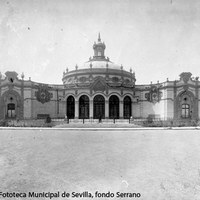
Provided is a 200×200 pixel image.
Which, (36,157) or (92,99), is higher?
(92,99)

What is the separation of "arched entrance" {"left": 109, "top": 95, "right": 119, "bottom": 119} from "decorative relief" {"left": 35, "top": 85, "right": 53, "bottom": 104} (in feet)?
43.6

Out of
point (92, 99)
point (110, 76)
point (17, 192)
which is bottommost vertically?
point (17, 192)

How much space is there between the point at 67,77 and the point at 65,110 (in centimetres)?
1003

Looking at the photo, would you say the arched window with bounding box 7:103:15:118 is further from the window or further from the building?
the window

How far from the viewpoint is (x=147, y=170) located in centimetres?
760

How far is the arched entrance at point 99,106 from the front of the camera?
4009 centimetres

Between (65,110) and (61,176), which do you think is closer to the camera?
(61,176)

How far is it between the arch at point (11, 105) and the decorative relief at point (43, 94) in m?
3.76

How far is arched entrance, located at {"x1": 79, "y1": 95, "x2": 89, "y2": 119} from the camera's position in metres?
40.4

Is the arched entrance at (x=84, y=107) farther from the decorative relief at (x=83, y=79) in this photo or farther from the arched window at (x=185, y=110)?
the arched window at (x=185, y=110)

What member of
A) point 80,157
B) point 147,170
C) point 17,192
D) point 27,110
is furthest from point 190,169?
point 27,110

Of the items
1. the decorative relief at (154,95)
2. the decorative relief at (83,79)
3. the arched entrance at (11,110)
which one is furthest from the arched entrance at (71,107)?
the decorative relief at (154,95)

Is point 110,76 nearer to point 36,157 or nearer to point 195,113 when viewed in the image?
point 195,113

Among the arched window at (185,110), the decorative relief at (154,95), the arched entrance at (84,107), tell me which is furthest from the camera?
the decorative relief at (154,95)
